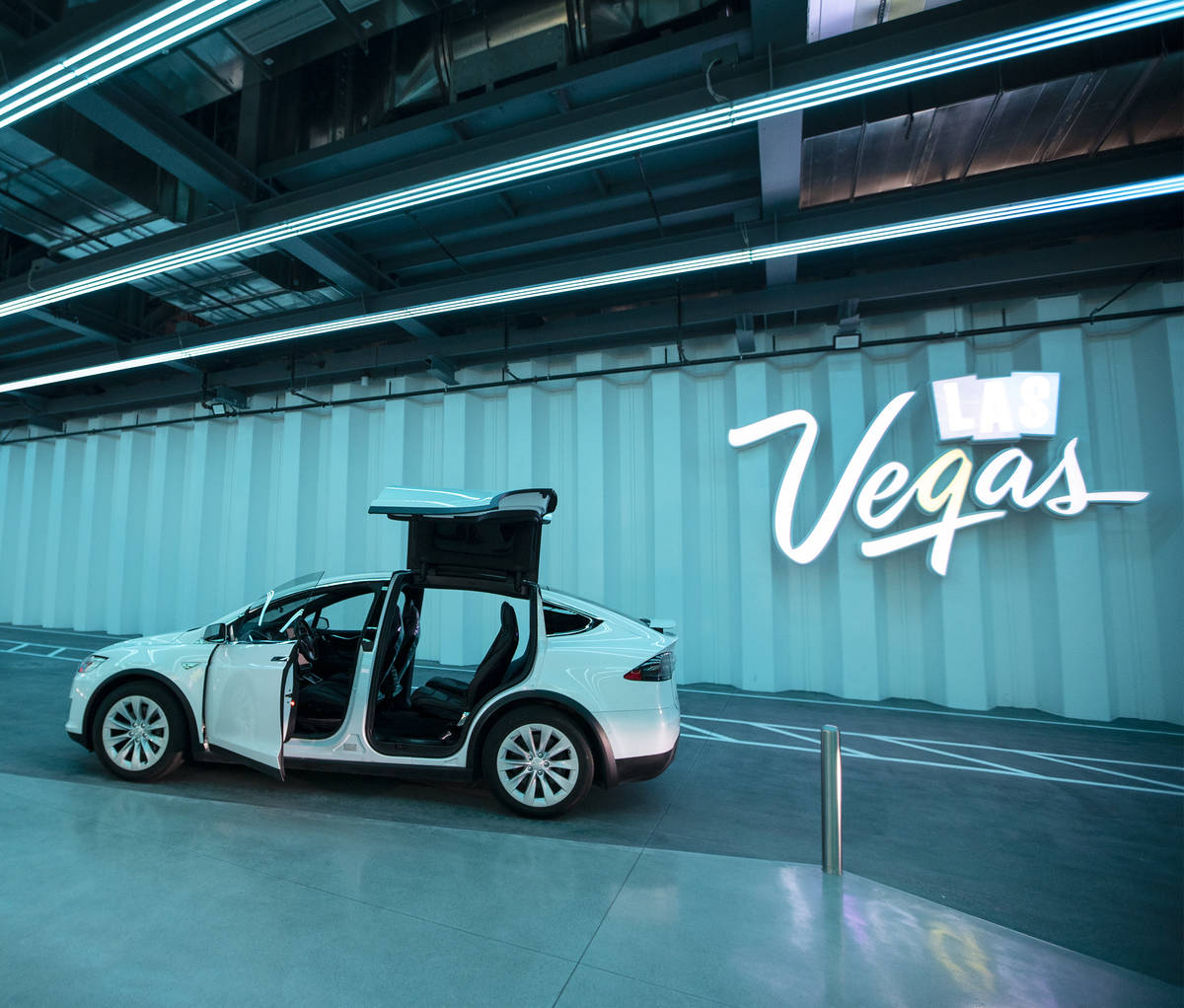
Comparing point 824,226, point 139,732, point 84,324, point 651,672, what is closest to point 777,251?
point 824,226

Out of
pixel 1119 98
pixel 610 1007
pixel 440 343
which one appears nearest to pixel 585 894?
pixel 610 1007

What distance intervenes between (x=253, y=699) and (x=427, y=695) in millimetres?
1123

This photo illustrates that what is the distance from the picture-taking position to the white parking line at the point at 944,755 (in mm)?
4797

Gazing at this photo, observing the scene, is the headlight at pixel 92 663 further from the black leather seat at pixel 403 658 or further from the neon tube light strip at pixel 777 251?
the neon tube light strip at pixel 777 251

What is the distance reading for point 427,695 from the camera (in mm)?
4422

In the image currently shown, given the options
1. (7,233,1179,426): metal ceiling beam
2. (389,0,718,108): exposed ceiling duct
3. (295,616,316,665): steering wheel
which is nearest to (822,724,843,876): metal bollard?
(295,616,316,665): steering wheel

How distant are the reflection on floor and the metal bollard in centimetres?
13

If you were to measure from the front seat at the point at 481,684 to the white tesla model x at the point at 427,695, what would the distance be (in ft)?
0.04

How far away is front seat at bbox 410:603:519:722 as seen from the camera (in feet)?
13.0

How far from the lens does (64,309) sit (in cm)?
814

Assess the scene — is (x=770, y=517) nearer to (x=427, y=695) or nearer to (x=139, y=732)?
(x=427, y=695)

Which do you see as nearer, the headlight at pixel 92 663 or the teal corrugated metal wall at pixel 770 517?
the headlight at pixel 92 663

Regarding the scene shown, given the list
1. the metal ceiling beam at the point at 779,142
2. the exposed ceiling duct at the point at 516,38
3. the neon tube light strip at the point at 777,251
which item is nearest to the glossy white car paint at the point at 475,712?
the neon tube light strip at the point at 777,251

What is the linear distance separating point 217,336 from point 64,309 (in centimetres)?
207
